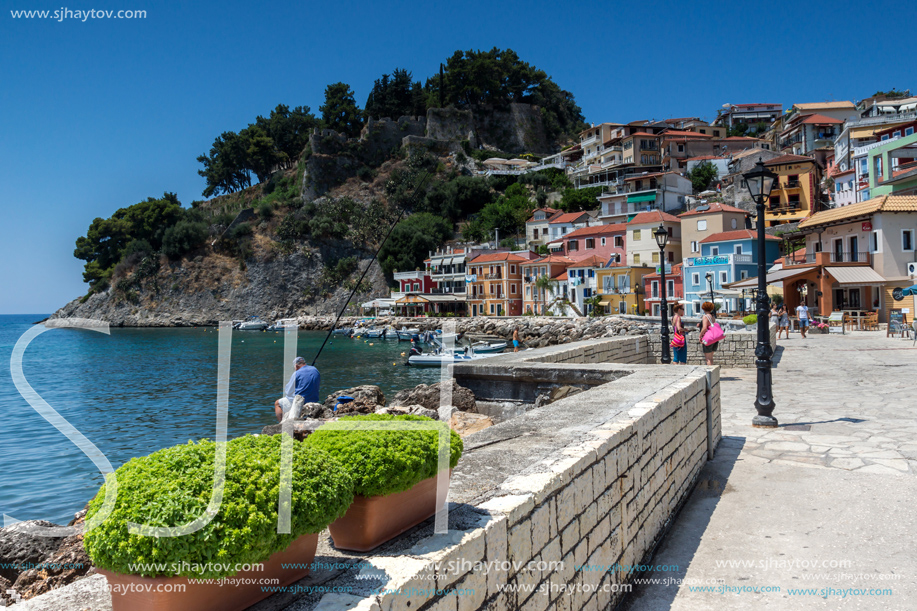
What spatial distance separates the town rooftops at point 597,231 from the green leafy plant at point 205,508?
61164 mm

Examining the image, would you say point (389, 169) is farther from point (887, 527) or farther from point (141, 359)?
point (887, 527)

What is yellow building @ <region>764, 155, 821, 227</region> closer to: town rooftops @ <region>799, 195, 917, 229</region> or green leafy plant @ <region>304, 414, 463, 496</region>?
town rooftops @ <region>799, 195, 917, 229</region>

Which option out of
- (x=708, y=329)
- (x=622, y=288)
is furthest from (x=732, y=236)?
(x=708, y=329)

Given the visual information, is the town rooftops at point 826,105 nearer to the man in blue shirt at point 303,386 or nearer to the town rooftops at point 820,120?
the town rooftops at point 820,120

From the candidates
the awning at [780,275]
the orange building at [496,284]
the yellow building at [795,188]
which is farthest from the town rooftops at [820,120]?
the awning at [780,275]

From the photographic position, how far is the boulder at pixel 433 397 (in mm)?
8773

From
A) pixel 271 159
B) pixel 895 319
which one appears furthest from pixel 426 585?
pixel 271 159

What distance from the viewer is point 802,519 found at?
16.7 feet

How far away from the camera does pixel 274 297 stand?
8619cm

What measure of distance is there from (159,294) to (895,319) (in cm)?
9168

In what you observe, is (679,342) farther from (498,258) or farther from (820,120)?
(820,120)

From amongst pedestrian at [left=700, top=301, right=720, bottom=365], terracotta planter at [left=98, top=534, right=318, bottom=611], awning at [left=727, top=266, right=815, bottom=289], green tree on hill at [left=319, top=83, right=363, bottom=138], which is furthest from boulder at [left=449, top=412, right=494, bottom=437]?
green tree on hill at [left=319, top=83, right=363, bottom=138]

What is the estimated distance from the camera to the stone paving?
680 centimetres

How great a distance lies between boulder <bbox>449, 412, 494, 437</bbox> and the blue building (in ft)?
133
